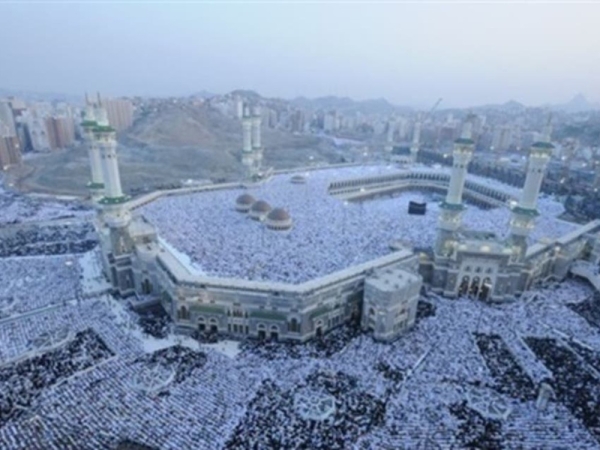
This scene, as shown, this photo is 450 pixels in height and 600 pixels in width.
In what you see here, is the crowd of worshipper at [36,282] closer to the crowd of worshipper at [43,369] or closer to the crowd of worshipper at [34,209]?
the crowd of worshipper at [43,369]

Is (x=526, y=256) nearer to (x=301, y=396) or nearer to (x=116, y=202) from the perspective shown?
(x=301, y=396)

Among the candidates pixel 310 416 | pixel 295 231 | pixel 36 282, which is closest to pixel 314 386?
pixel 310 416

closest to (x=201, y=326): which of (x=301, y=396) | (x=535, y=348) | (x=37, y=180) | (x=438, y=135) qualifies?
(x=301, y=396)

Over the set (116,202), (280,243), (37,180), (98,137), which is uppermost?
(98,137)

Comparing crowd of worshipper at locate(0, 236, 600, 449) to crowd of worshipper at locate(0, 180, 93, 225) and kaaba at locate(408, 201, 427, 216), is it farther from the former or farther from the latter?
crowd of worshipper at locate(0, 180, 93, 225)

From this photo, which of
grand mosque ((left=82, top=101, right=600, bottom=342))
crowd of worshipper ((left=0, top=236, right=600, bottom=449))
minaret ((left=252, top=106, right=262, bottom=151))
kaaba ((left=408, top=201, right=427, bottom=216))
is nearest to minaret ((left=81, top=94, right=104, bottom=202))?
grand mosque ((left=82, top=101, right=600, bottom=342))
